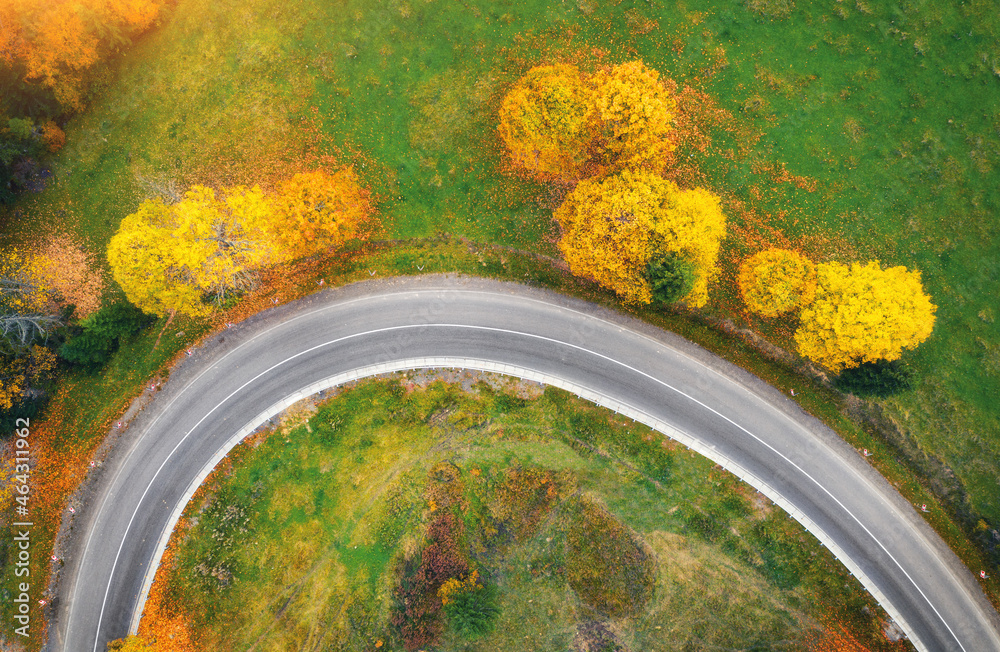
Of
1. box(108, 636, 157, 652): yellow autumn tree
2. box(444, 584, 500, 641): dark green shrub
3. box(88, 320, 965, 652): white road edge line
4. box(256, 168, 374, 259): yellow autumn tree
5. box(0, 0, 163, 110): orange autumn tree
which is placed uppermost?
box(0, 0, 163, 110): orange autumn tree

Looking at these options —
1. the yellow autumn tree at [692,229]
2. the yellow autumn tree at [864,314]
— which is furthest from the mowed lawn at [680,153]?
the yellow autumn tree at [692,229]

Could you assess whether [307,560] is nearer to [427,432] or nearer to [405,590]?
[405,590]

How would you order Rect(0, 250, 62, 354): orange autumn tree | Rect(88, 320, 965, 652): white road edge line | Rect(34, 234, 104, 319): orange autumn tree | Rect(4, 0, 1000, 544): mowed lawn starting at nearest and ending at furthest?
1. Rect(0, 250, 62, 354): orange autumn tree
2. Rect(4, 0, 1000, 544): mowed lawn
3. Rect(88, 320, 965, 652): white road edge line
4. Rect(34, 234, 104, 319): orange autumn tree

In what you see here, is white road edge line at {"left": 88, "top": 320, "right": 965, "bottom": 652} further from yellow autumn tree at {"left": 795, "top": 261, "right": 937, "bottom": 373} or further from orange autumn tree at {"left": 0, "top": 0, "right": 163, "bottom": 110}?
orange autumn tree at {"left": 0, "top": 0, "right": 163, "bottom": 110}

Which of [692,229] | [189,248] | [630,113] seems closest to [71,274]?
[189,248]

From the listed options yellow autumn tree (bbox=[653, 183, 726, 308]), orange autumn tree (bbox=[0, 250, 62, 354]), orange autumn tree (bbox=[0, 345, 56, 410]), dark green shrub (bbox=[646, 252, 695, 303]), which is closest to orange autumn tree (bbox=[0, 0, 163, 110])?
orange autumn tree (bbox=[0, 250, 62, 354])

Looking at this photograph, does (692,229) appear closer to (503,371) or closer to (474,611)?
(503,371)
